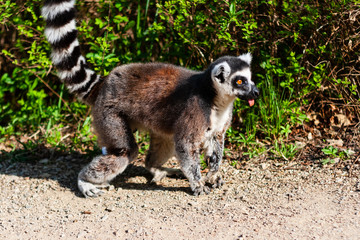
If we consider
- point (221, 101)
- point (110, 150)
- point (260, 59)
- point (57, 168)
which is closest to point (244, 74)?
point (221, 101)

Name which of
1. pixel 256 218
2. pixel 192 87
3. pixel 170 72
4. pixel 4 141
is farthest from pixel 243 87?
pixel 4 141

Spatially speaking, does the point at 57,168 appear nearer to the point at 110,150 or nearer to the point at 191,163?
the point at 110,150

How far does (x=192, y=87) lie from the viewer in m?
4.93

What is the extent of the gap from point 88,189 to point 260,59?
2938mm

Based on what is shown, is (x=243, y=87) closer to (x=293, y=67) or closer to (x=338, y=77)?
(x=293, y=67)

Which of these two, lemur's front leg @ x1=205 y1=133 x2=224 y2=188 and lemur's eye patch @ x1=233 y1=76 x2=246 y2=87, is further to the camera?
lemur's front leg @ x1=205 y1=133 x2=224 y2=188

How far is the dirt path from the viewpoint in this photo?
4.11 m

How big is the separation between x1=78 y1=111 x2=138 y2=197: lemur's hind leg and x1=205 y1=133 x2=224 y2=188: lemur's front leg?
35.4 inches

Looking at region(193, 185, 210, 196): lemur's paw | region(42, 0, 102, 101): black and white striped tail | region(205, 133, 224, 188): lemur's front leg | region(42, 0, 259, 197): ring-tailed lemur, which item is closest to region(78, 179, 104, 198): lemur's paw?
region(42, 0, 259, 197): ring-tailed lemur

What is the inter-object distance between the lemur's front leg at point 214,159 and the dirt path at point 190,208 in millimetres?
146

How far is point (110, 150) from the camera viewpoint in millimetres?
5176

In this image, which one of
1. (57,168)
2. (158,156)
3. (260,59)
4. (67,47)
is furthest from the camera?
(260,59)

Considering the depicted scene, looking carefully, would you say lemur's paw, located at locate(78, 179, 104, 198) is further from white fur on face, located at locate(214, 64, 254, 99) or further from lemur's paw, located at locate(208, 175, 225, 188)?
white fur on face, located at locate(214, 64, 254, 99)

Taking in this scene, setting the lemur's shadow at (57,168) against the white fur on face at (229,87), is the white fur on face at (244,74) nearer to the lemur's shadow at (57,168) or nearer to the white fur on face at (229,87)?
the white fur on face at (229,87)
